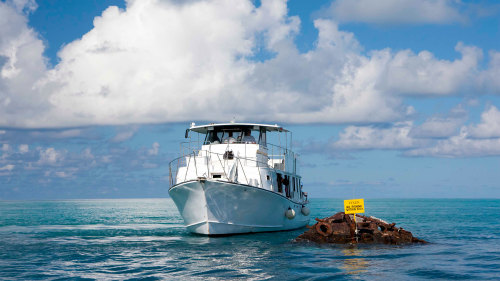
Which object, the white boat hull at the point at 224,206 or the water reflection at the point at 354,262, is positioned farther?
the white boat hull at the point at 224,206

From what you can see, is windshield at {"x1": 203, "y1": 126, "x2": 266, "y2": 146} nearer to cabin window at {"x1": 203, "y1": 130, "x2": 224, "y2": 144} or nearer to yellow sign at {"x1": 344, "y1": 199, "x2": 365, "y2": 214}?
cabin window at {"x1": 203, "y1": 130, "x2": 224, "y2": 144}

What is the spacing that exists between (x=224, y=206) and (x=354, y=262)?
928 cm

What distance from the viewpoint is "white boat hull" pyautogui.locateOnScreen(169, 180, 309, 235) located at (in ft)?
86.3

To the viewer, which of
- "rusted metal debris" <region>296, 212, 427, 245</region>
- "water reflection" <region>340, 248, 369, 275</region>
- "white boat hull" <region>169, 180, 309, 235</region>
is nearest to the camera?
"water reflection" <region>340, 248, 369, 275</region>

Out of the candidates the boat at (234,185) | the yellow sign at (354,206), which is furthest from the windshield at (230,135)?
the yellow sign at (354,206)

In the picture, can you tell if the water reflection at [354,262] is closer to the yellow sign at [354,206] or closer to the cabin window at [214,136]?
the yellow sign at [354,206]

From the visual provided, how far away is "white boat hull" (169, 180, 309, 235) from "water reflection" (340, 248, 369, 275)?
6.39m

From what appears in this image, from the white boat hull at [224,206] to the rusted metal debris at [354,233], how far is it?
3262 mm

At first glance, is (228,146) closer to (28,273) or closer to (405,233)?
(405,233)

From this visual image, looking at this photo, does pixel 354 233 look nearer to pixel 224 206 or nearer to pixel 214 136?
pixel 224 206

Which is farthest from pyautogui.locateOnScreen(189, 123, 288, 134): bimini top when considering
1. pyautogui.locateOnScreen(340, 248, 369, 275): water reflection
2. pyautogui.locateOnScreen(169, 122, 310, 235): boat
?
pyautogui.locateOnScreen(340, 248, 369, 275): water reflection

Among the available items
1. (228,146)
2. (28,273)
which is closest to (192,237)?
(228,146)

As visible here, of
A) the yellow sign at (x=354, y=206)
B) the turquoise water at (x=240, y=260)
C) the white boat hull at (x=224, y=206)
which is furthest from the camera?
the white boat hull at (x=224, y=206)

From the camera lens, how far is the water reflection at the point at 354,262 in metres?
18.0
